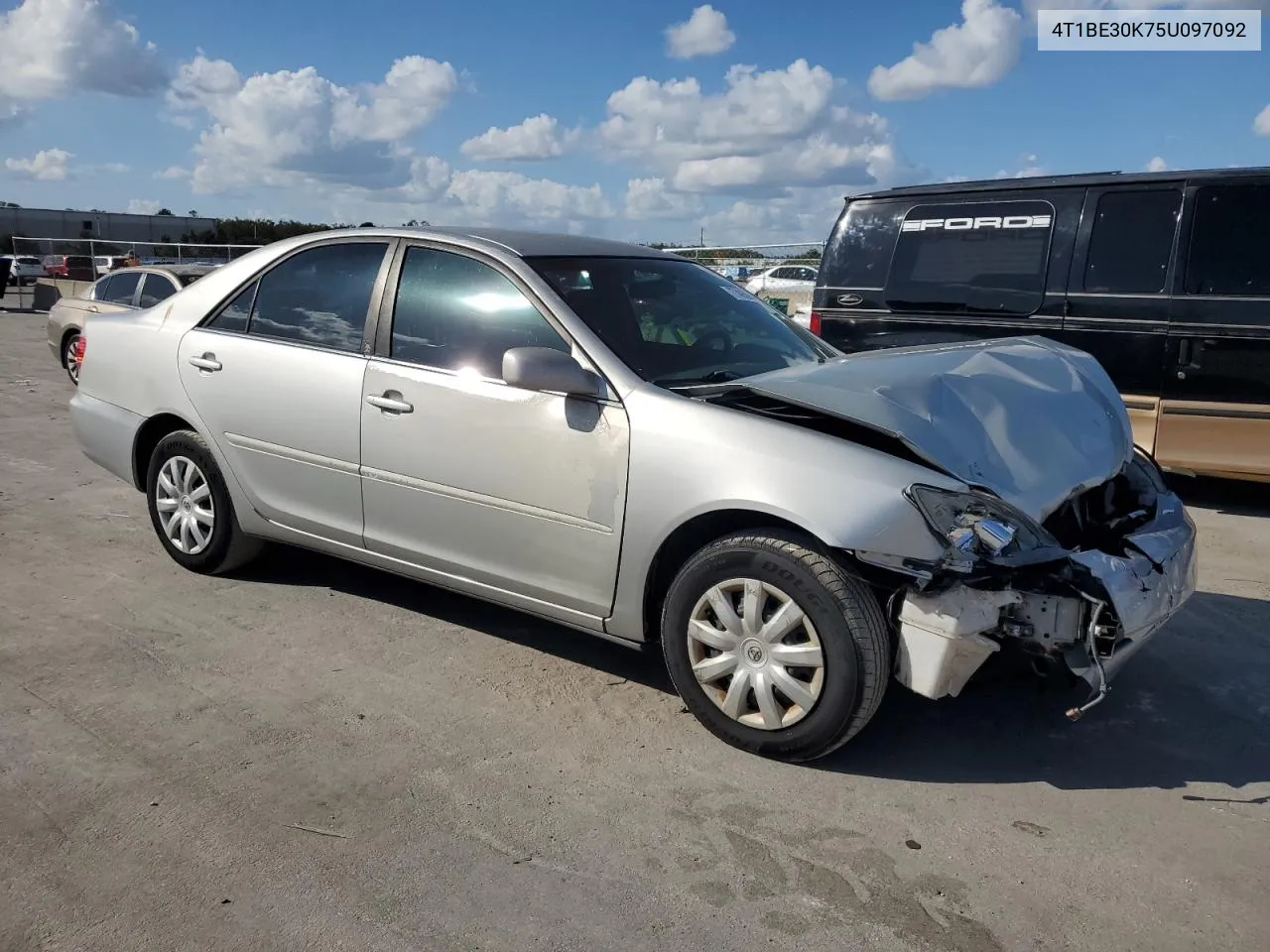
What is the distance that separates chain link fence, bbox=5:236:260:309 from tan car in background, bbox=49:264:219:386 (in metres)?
14.8

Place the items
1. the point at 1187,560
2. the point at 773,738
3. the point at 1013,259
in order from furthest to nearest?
the point at 1013,259 → the point at 1187,560 → the point at 773,738

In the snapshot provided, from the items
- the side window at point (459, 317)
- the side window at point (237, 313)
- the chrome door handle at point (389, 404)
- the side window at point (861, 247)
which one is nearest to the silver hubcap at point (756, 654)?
the side window at point (459, 317)

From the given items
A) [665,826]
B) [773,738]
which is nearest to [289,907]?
[665,826]

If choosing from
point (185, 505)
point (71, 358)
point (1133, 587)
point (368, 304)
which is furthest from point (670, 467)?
point (71, 358)

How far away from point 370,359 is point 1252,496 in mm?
6262

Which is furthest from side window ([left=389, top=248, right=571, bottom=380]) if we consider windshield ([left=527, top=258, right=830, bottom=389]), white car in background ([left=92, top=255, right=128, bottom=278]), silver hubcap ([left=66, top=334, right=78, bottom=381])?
white car in background ([left=92, top=255, right=128, bottom=278])

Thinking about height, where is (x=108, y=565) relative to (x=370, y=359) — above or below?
below

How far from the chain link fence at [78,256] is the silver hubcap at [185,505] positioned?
77.1 feet

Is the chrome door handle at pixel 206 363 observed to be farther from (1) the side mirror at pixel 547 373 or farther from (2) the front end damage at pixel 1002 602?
(2) the front end damage at pixel 1002 602

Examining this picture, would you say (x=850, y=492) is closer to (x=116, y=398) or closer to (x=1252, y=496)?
(x=116, y=398)

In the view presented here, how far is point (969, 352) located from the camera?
4.16 meters

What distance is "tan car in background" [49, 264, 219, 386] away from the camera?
11570mm

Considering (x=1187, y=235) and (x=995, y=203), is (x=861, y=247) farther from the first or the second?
(x=1187, y=235)

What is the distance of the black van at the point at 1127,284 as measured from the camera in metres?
6.30
